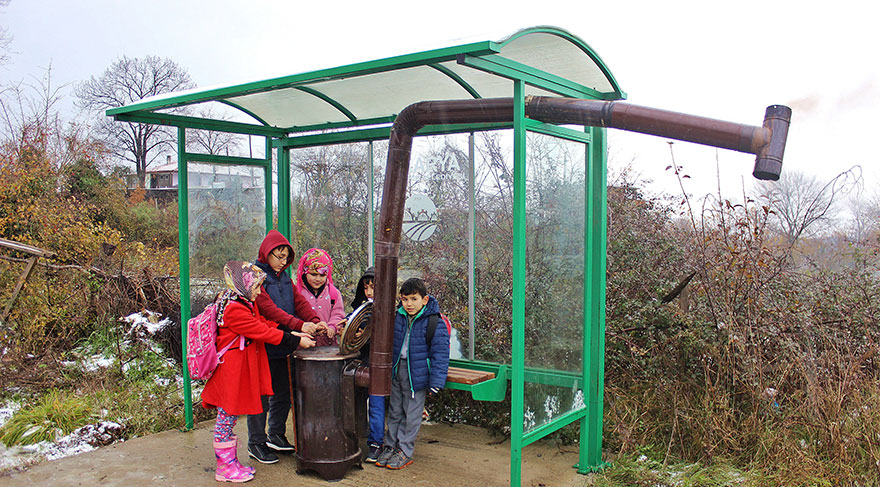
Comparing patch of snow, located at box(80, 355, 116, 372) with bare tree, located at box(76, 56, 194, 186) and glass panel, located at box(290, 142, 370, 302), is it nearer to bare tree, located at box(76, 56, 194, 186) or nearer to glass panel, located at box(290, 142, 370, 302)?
glass panel, located at box(290, 142, 370, 302)

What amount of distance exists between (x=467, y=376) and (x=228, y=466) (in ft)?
5.69

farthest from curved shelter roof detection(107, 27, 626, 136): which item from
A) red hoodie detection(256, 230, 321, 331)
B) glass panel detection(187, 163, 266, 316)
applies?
red hoodie detection(256, 230, 321, 331)

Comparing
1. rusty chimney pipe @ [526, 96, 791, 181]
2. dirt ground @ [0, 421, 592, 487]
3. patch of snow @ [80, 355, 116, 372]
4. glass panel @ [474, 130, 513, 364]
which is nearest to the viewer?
rusty chimney pipe @ [526, 96, 791, 181]

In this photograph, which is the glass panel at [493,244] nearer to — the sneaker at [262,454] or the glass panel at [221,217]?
the sneaker at [262,454]

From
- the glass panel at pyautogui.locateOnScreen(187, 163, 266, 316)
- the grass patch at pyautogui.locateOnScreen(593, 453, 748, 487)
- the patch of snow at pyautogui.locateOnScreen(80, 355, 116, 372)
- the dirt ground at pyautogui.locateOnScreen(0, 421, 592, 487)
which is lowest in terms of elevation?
the dirt ground at pyautogui.locateOnScreen(0, 421, 592, 487)

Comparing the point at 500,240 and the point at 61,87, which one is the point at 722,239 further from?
the point at 61,87

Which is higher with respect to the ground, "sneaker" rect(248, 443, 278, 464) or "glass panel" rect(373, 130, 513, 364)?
"glass panel" rect(373, 130, 513, 364)

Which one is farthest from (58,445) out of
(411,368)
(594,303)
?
(594,303)

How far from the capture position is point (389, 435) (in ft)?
16.2

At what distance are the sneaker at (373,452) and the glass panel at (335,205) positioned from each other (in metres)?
1.83

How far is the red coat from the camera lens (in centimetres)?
439

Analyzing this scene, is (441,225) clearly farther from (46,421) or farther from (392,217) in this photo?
(46,421)

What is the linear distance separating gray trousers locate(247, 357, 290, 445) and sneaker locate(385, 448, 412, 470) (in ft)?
2.94

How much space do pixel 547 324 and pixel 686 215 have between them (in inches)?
95.2
